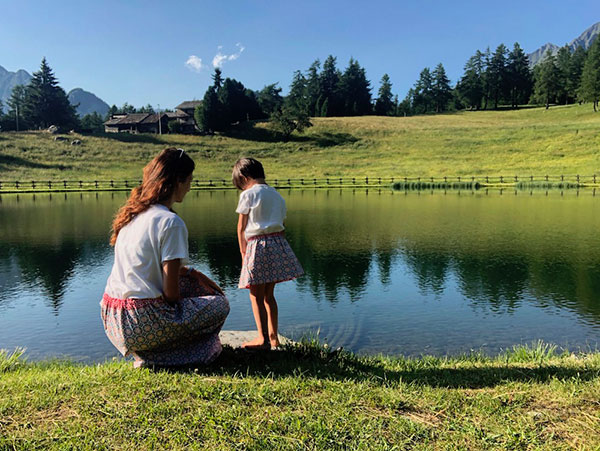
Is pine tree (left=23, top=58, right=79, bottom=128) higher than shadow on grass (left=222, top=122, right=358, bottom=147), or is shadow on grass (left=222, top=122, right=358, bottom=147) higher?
pine tree (left=23, top=58, right=79, bottom=128)

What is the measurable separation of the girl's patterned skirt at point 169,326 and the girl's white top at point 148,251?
119 mm

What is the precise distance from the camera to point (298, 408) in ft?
11.3

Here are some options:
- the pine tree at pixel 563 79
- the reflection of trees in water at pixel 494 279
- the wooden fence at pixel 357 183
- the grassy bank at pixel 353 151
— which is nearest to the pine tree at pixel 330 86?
the grassy bank at pixel 353 151

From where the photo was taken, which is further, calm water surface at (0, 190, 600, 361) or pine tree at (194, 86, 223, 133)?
pine tree at (194, 86, 223, 133)

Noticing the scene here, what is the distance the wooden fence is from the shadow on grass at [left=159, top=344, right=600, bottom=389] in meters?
43.0

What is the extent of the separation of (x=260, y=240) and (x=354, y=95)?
115m

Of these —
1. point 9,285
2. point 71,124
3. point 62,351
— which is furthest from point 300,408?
point 71,124

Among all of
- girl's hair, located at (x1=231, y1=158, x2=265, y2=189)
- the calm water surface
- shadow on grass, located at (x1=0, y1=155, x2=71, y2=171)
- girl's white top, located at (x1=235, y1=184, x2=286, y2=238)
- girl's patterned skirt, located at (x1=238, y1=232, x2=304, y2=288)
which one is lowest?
the calm water surface

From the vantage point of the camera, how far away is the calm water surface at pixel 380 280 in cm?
801

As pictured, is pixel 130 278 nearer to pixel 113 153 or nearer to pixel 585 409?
pixel 585 409

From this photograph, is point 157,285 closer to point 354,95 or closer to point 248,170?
point 248,170

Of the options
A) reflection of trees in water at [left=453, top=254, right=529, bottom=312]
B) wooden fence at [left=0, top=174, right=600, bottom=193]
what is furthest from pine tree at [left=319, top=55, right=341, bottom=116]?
reflection of trees in water at [left=453, top=254, right=529, bottom=312]

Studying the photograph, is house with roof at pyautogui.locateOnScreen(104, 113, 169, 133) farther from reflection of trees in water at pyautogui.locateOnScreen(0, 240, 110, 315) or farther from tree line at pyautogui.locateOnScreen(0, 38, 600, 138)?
reflection of trees in water at pyautogui.locateOnScreen(0, 240, 110, 315)

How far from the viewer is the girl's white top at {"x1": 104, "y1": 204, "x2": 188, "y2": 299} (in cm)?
384
